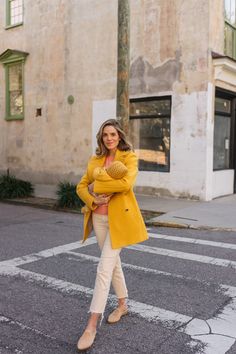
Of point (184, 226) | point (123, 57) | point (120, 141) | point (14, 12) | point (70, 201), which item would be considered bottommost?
point (184, 226)

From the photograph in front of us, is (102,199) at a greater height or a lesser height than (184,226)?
greater

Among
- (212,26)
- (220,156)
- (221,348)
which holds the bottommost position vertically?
(221,348)

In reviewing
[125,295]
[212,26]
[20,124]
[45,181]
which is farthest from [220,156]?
[125,295]

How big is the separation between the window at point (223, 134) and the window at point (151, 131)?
1503 mm

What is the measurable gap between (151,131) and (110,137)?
9630 millimetres

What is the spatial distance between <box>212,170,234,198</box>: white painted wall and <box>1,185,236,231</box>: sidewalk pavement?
0.81 ft

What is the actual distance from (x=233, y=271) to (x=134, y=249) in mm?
1833

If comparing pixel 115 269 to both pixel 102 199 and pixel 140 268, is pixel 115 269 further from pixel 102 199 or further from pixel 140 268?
pixel 140 268

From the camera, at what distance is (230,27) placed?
13391mm

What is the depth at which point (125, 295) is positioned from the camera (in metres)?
4.27

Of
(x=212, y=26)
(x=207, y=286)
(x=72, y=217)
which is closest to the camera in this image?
(x=207, y=286)

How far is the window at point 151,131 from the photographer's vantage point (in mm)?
13109

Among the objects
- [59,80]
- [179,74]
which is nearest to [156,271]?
[179,74]

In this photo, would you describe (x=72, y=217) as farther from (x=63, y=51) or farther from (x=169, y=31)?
(x=63, y=51)
